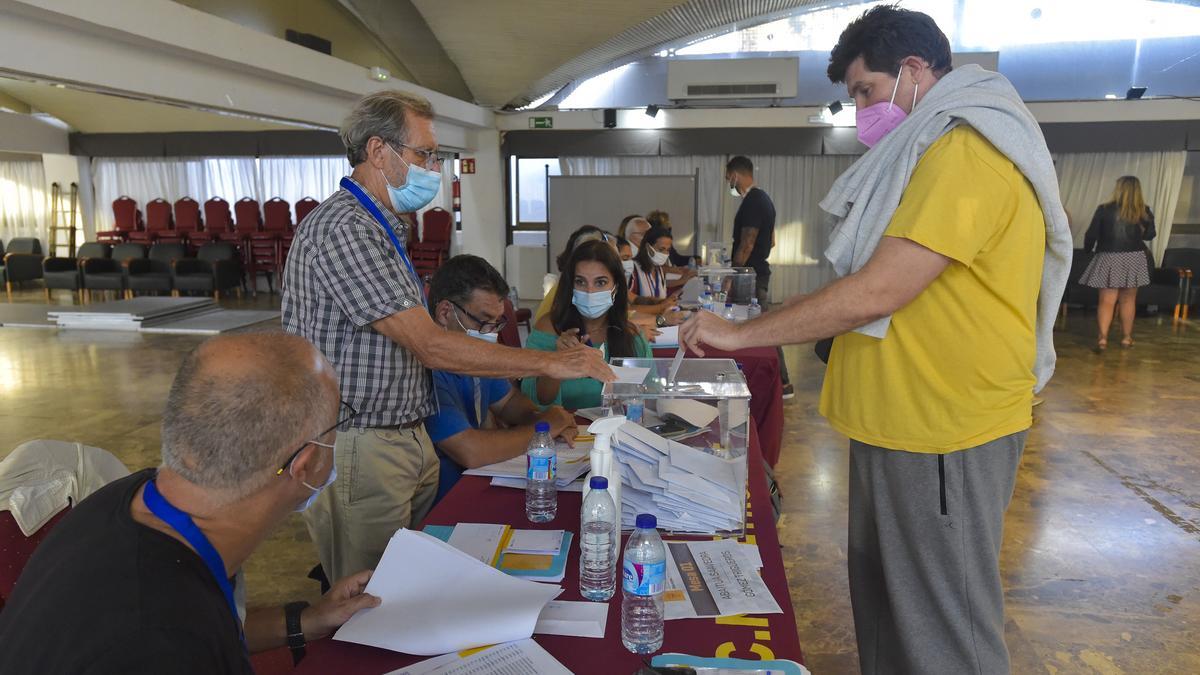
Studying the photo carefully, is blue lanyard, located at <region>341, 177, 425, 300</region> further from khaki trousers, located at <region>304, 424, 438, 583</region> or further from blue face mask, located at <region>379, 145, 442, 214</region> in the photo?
khaki trousers, located at <region>304, 424, 438, 583</region>

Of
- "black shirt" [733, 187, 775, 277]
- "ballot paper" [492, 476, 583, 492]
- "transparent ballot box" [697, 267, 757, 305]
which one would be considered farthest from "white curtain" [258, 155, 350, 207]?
"ballot paper" [492, 476, 583, 492]

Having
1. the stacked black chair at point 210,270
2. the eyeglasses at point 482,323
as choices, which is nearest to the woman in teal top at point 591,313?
the eyeglasses at point 482,323

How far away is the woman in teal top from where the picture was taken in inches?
125

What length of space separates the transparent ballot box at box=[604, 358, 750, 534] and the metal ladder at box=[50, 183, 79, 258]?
15372mm

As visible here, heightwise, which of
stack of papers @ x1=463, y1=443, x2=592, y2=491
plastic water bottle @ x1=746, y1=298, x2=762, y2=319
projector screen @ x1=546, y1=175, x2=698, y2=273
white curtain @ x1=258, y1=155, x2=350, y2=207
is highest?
white curtain @ x1=258, y1=155, x2=350, y2=207

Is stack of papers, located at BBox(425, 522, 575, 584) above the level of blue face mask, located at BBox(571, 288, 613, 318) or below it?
below

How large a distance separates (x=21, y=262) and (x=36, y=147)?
6.49ft

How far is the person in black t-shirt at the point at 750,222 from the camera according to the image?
6.34 metres

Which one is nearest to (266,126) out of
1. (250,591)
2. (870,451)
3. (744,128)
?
(744,128)

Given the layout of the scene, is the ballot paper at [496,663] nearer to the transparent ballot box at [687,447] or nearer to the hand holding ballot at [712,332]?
the transparent ballot box at [687,447]

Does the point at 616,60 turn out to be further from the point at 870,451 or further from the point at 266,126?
the point at 870,451

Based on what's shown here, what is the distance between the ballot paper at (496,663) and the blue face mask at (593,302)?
2039mm

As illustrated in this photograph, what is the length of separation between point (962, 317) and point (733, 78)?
10.4 meters

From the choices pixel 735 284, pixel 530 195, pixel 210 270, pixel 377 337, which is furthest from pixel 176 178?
pixel 377 337
